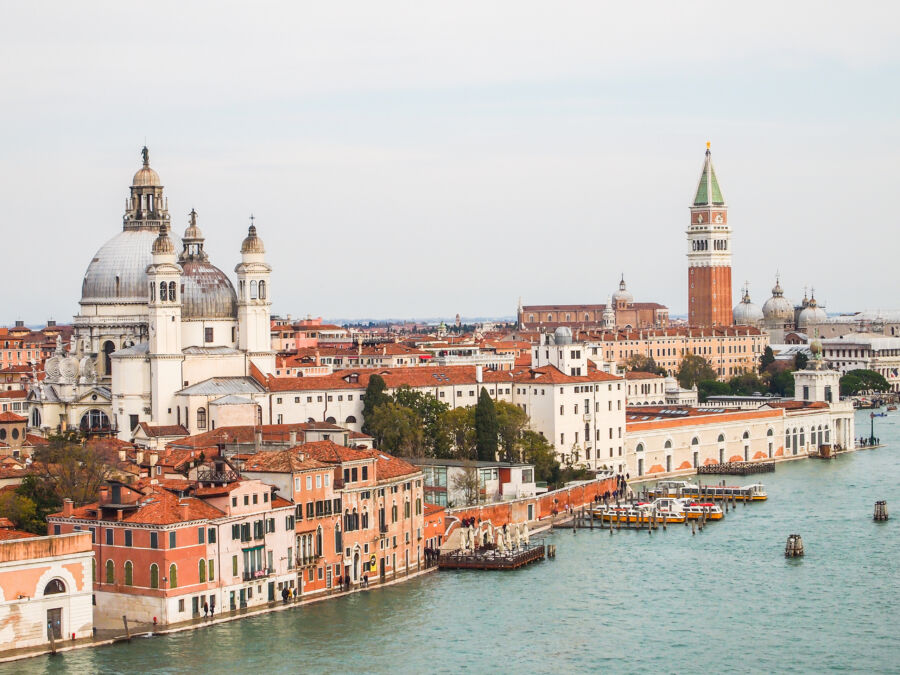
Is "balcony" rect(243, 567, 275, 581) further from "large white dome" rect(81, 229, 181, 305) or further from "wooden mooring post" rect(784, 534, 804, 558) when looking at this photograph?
"large white dome" rect(81, 229, 181, 305)

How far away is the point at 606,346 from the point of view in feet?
199

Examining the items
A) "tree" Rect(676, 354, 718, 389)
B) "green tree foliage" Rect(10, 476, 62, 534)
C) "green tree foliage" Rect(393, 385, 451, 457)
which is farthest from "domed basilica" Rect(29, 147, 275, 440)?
"tree" Rect(676, 354, 718, 389)

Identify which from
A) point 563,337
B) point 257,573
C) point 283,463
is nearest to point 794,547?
point 283,463

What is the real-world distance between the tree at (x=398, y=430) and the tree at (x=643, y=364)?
27.8 metres

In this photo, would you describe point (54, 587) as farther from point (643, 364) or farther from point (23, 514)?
point (643, 364)

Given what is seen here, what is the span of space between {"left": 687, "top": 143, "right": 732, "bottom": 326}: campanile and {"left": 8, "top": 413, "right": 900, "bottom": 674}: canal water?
4373 cm

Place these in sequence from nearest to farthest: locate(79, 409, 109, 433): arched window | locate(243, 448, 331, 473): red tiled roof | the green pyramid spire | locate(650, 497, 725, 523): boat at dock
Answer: locate(243, 448, 331, 473): red tiled roof → locate(650, 497, 725, 523): boat at dock → locate(79, 409, 109, 433): arched window → the green pyramid spire

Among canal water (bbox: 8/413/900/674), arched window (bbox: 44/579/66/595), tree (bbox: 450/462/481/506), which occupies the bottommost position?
canal water (bbox: 8/413/900/674)

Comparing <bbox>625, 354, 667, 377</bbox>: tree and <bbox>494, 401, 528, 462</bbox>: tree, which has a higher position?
<bbox>625, 354, 667, 377</bbox>: tree

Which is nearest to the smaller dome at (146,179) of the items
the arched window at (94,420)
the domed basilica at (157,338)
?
the domed basilica at (157,338)

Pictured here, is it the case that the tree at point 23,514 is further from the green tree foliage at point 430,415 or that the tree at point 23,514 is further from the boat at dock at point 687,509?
the boat at dock at point 687,509

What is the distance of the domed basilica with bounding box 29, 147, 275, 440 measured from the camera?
30453 mm

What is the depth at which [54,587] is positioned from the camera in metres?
17.6

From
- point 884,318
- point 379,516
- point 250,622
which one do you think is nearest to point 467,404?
point 379,516
